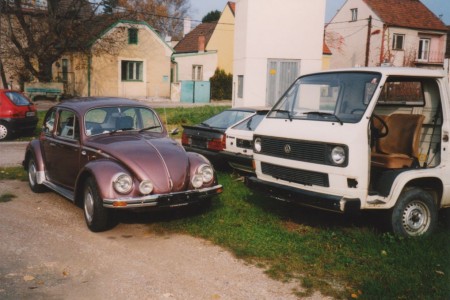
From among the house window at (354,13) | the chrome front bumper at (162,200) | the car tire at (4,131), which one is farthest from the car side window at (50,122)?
the house window at (354,13)

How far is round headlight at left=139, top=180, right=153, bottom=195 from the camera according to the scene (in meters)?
6.18

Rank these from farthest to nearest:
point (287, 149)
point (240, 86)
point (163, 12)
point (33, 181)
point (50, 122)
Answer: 1. point (163, 12)
2. point (240, 86)
3. point (33, 181)
4. point (50, 122)
5. point (287, 149)

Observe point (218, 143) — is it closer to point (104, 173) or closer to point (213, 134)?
point (213, 134)

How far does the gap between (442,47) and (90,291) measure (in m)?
45.4

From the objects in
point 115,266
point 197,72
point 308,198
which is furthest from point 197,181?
point 197,72

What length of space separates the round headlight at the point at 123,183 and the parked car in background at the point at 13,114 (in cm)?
1064

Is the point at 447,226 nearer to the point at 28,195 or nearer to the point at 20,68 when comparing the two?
the point at 28,195

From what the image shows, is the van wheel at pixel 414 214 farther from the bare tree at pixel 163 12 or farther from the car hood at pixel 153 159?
the bare tree at pixel 163 12

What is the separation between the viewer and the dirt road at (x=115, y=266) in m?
4.66

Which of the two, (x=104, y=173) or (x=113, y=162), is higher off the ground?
(x=113, y=162)

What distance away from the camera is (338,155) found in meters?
5.73

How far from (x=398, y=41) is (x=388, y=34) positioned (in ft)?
6.84

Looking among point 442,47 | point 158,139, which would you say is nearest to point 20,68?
point 158,139

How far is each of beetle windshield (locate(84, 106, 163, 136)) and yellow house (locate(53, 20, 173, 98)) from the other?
84.6 feet
